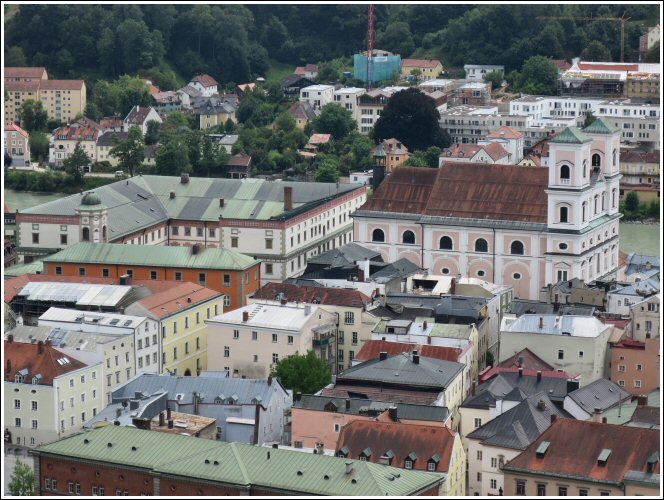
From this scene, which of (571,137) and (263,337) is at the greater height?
(571,137)

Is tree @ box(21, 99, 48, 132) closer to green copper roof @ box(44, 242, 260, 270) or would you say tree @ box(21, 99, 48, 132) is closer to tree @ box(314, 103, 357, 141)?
tree @ box(314, 103, 357, 141)

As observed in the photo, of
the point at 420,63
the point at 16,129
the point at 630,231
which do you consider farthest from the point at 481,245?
the point at 420,63

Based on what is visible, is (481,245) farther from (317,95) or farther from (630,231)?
(317,95)

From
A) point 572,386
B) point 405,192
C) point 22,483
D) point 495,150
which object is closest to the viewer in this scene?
point 22,483

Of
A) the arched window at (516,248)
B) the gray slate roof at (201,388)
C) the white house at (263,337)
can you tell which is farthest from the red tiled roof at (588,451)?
the arched window at (516,248)

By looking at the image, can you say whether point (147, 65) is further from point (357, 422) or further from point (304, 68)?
point (357, 422)

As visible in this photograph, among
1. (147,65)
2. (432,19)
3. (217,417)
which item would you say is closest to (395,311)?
(217,417)

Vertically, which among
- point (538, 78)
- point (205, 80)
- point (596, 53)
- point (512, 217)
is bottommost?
point (512, 217)
